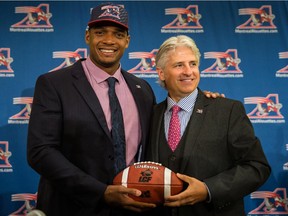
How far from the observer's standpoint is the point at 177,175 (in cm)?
183

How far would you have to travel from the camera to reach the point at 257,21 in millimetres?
3803

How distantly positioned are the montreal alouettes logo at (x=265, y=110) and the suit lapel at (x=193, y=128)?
175 centimetres

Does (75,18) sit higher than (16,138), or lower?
higher

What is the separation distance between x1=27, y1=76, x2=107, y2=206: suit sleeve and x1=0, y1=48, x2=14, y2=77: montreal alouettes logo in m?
1.67

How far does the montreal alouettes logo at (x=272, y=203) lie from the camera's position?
3.64 meters

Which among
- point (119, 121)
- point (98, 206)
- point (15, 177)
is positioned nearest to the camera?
point (98, 206)

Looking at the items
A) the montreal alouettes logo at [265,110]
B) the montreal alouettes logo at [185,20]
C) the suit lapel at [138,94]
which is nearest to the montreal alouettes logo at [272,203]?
the montreal alouettes logo at [265,110]

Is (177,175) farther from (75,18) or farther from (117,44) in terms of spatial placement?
(75,18)

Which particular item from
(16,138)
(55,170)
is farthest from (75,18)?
(55,170)

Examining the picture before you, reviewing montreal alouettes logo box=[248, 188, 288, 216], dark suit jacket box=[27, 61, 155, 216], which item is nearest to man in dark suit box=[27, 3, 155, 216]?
dark suit jacket box=[27, 61, 155, 216]

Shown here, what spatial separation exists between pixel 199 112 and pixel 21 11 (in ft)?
7.89

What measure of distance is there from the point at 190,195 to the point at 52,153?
70 cm

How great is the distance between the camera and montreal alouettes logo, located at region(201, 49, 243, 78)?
3.73 m

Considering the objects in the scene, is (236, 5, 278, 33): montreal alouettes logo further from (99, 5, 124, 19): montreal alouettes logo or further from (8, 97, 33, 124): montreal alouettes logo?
(8, 97, 33, 124): montreal alouettes logo
